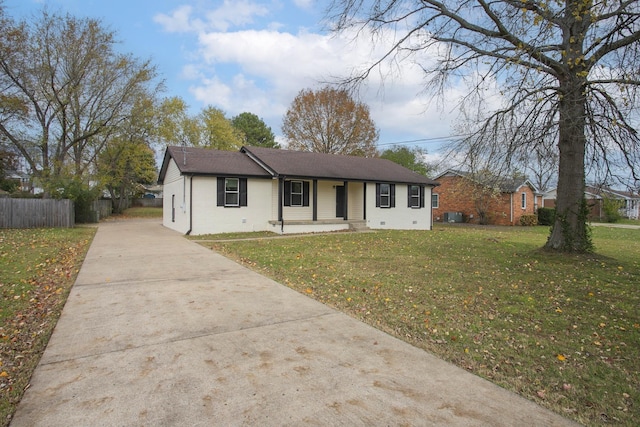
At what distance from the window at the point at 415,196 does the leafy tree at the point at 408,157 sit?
23.2 m

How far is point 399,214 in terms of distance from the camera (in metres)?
21.4

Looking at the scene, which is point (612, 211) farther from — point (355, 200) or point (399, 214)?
point (355, 200)

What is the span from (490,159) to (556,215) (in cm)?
296

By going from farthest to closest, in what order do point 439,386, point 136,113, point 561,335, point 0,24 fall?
point 136,113 → point 0,24 → point 561,335 → point 439,386

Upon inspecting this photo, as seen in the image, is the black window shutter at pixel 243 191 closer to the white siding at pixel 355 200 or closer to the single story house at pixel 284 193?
the single story house at pixel 284 193

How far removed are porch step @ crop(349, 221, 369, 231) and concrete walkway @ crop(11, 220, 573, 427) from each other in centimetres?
1324

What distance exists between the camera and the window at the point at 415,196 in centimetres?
2184

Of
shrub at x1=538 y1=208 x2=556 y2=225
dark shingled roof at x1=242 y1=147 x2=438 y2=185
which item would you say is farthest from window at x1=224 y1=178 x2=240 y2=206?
shrub at x1=538 y1=208 x2=556 y2=225

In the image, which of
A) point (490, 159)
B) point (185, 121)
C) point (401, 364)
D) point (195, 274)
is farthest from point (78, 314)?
point (185, 121)

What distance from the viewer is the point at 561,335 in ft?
14.4

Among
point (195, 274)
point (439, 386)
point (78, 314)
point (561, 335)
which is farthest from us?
point (195, 274)

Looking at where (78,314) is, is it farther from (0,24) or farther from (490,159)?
(0,24)

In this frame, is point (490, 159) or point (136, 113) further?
point (136, 113)

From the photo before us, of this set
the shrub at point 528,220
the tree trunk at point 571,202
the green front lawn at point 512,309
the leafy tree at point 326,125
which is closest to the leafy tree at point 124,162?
the leafy tree at point 326,125
